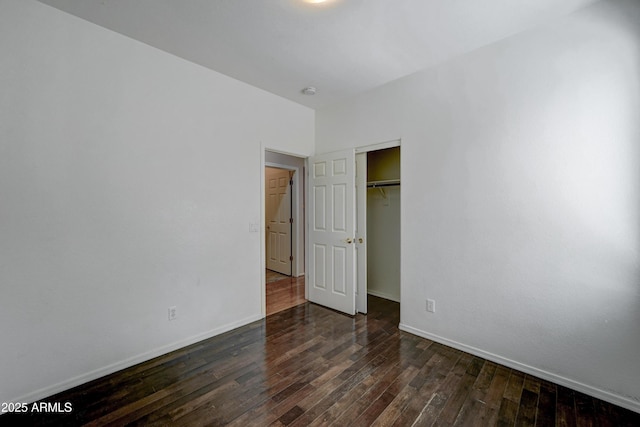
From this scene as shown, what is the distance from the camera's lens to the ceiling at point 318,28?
1.92 m

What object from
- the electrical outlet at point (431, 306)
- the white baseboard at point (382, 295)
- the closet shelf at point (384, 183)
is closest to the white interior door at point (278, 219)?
the white baseboard at point (382, 295)

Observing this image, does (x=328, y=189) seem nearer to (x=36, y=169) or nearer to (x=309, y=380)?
(x=309, y=380)

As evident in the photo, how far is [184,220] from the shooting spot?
2.64 metres

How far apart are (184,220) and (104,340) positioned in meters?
1.11

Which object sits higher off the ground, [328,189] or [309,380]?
[328,189]

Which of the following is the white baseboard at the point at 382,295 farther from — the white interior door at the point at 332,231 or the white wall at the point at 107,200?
the white wall at the point at 107,200

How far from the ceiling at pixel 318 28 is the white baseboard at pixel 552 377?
2.64 metres

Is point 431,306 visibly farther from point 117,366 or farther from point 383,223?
point 117,366

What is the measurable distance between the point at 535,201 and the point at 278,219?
14.0 ft

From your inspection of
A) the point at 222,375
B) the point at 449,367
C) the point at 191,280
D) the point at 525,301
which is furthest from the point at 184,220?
the point at 525,301

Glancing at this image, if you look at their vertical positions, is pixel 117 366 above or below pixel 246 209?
below

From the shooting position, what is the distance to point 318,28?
2.14m

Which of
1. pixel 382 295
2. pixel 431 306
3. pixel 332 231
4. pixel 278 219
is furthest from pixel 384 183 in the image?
pixel 278 219

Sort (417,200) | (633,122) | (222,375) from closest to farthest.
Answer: (633,122) → (222,375) → (417,200)
